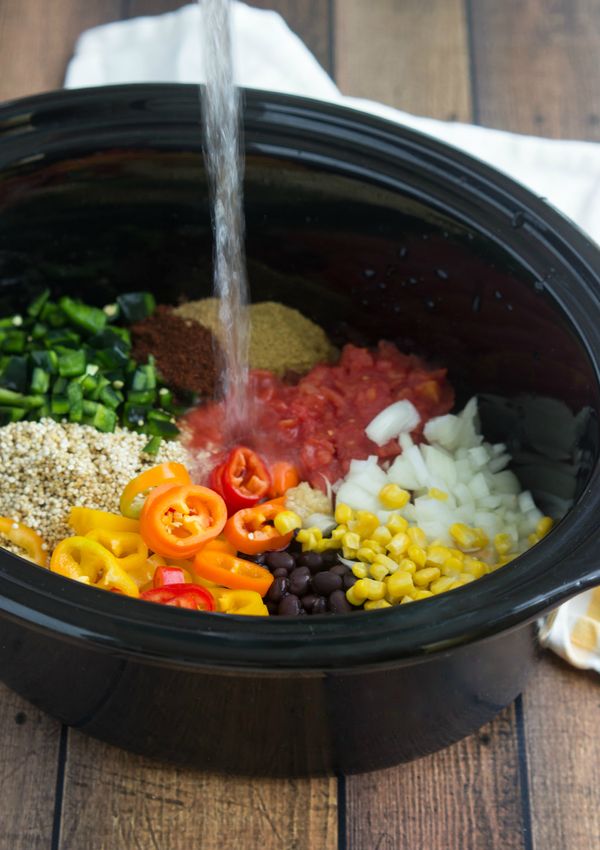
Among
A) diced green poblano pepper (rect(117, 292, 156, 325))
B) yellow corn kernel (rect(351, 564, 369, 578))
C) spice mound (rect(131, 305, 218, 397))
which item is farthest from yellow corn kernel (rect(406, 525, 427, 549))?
diced green poblano pepper (rect(117, 292, 156, 325))

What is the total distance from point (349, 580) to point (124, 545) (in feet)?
1.27

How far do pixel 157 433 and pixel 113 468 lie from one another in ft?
0.48

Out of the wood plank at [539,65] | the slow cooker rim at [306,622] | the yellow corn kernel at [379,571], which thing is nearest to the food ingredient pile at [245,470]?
the yellow corn kernel at [379,571]

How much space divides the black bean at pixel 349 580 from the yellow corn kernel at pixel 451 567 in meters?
0.15

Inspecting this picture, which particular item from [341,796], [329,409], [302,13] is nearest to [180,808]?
[341,796]

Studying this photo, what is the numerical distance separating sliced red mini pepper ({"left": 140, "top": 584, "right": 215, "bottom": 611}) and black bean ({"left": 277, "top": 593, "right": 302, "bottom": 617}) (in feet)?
0.41

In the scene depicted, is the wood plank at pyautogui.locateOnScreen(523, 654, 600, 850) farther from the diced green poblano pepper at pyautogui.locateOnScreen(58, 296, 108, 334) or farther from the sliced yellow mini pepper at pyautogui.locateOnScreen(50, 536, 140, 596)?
the diced green poblano pepper at pyautogui.locateOnScreen(58, 296, 108, 334)

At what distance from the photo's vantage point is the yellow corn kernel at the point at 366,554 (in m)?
2.01

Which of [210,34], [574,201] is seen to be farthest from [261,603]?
[574,201]

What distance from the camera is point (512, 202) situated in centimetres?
214

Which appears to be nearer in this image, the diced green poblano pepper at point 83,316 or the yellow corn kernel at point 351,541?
the yellow corn kernel at point 351,541

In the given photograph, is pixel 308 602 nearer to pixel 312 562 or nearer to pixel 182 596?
pixel 312 562

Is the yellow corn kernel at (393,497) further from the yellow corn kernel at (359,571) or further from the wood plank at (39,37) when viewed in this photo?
the wood plank at (39,37)

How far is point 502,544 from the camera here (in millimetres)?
2047
